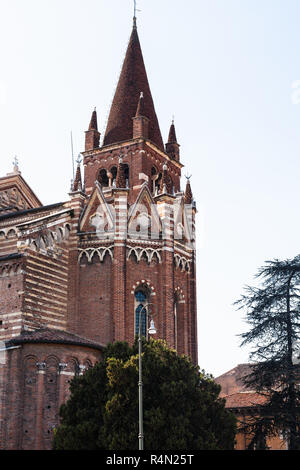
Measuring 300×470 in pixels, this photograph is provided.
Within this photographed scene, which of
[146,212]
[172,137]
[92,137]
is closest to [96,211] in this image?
[146,212]

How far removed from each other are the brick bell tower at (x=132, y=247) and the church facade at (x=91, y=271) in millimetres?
59

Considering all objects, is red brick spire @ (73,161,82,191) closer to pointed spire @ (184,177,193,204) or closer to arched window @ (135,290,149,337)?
pointed spire @ (184,177,193,204)

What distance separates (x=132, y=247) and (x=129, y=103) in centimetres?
1197

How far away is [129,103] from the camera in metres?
42.1

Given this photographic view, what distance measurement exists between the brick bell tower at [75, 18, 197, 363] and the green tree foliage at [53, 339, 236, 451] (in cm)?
713

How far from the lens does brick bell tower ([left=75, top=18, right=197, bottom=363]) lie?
3331 centimetres

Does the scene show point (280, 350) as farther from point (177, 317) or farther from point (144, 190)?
point (144, 190)

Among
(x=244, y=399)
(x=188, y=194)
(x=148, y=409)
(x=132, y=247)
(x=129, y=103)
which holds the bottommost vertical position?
(x=148, y=409)

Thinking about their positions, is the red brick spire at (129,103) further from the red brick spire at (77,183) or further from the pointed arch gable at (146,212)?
the pointed arch gable at (146,212)

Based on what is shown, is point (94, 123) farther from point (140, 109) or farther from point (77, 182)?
point (77, 182)

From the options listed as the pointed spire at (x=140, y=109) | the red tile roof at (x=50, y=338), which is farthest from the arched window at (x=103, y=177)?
the red tile roof at (x=50, y=338)

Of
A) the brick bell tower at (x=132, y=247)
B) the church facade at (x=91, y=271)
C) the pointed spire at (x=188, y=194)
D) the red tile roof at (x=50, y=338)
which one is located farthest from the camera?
the pointed spire at (x=188, y=194)

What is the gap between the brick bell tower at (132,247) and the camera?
33312 mm
